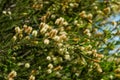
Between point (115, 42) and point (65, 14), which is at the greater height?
point (65, 14)

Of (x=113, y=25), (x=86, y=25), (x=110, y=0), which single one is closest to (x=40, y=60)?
(x=86, y=25)

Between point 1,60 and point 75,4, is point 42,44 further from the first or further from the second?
point 75,4

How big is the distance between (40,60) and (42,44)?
20.5 inches

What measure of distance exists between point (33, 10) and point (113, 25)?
51.0 inches

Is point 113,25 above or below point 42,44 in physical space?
below

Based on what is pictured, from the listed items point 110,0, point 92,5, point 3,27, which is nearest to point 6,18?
point 3,27

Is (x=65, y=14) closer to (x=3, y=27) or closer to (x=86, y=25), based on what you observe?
(x=86, y=25)

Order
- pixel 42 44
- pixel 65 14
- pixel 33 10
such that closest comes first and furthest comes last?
pixel 42 44 → pixel 33 10 → pixel 65 14

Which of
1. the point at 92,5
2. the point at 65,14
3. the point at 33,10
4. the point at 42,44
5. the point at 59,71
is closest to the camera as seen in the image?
the point at 42,44

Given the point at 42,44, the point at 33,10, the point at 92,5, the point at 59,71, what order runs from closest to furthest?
the point at 42,44 → the point at 59,71 → the point at 33,10 → the point at 92,5

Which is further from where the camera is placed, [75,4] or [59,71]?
[75,4]

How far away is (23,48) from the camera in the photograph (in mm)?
5461

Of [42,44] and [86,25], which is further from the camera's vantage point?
[86,25]

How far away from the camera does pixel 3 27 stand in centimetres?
555
